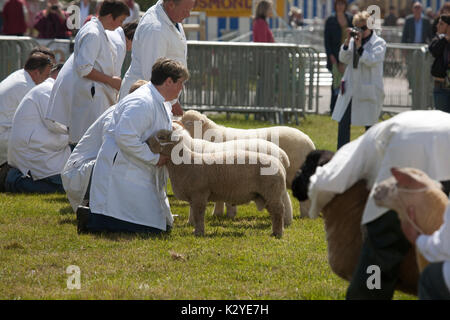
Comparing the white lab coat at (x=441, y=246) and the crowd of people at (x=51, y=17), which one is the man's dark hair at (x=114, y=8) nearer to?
the white lab coat at (x=441, y=246)

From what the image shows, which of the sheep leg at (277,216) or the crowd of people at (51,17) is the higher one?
the crowd of people at (51,17)

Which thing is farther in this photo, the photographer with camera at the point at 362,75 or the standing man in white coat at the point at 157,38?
the photographer with camera at the point at 362,75

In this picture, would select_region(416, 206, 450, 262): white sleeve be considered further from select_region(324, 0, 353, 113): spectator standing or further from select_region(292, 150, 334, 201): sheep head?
select_region(324, 0, 353, 113): spectator standing

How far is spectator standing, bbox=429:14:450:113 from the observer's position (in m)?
10.9

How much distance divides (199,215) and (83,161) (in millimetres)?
1360

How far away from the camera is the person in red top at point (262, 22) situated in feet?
53.6

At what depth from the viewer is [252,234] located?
24.2 ft

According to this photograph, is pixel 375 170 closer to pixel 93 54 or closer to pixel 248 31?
pixel 93 54

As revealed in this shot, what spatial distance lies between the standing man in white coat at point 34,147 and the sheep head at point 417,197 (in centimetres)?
594

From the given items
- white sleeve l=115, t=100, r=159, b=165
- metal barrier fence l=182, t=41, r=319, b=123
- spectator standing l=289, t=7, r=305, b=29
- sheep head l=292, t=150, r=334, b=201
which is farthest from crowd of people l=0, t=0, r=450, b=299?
spectator standing l=289, t=7, r=305, b=29

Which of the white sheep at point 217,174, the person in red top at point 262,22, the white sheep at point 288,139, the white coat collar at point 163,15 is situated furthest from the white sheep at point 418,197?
the person in red top at point 262,22

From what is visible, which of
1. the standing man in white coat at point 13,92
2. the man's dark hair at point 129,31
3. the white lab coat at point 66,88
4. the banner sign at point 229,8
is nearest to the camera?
the white lab coat at point 66,88

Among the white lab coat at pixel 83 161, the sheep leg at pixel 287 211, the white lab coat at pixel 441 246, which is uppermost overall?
the white lab coat at pixel 441 246

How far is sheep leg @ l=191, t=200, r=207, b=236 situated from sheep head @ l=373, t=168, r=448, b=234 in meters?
3.11
